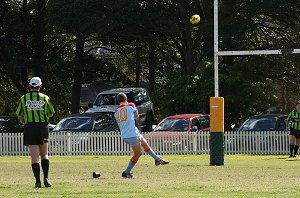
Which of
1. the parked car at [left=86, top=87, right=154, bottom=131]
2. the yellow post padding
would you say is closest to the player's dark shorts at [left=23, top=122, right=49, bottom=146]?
the yellow post padding

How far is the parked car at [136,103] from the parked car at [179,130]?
487 centimetres

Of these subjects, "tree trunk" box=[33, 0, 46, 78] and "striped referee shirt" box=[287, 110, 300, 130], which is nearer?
"striped referee shirt" box=[287, 110, 300, 130]

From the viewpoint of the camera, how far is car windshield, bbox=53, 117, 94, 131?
33406mm

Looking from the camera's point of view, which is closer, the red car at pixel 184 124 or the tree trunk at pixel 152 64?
the red car at pixel 184 124

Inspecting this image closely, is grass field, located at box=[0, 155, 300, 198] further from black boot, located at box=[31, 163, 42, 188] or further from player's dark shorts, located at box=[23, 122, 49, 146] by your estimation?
player's dark shorts, located at box=[23, 122, 49, 146]

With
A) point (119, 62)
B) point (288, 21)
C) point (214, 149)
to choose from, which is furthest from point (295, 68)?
point (214, 149)

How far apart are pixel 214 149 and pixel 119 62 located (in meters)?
35.0

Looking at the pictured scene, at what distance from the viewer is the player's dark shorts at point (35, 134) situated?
49.2ft

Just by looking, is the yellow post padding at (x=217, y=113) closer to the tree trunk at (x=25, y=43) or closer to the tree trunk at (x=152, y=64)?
the tree trunk at (x=152, y=64)

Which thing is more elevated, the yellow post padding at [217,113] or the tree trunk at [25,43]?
the tree trunk at [25,43]

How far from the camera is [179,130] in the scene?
32906mm

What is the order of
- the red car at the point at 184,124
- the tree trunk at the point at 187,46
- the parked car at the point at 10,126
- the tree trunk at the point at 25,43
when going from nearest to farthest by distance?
1. the red car at the point at 184,124
2. the parked car at the point at 10,126
3. the tree trunk at the point at 187,46
4. the tree trunk at the point at 25,43

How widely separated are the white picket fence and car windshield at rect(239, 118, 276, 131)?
97cm

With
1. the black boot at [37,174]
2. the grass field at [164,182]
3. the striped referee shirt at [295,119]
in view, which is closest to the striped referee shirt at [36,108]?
the black boot at [37,174]
